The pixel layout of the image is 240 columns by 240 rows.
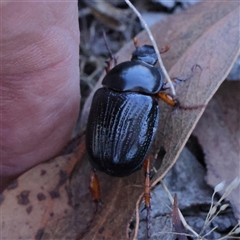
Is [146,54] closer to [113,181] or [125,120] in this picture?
[125,120]

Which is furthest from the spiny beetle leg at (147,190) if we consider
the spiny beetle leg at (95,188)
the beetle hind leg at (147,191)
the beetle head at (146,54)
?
the beetle head at (146,54)

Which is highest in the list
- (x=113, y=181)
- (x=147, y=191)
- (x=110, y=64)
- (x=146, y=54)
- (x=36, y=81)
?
(x=36, y=81)

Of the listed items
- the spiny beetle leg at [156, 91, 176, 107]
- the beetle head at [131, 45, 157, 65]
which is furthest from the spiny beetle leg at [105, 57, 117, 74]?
the spiny beetle leg at [156, 91, 176, 107]

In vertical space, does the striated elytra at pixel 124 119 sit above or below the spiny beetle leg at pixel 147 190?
above

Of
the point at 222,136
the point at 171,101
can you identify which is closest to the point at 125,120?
the point at 171,101

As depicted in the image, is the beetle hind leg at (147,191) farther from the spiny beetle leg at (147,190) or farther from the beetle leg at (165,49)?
the beetle leg at (165,49)

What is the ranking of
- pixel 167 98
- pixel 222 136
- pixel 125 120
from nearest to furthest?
pixel 125 120
pixel 167 98
pixel 222 136

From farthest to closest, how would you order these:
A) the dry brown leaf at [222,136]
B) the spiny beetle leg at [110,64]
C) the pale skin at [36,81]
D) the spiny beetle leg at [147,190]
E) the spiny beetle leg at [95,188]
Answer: the spiny beetle leg at [110,64] → the dry brown leaf at [222,136] → the spiny beetle leg at [95,188] → the spiny beetle leg at [147,190] → the pale skin at [36,81]
